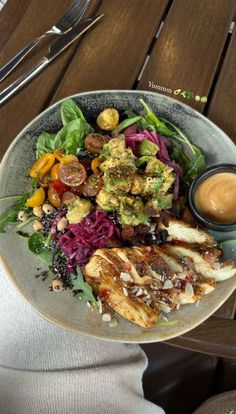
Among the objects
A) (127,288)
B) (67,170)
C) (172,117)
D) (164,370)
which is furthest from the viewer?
(164,370)

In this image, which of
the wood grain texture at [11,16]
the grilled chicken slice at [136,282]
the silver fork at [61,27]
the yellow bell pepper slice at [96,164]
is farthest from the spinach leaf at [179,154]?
the wood grain texture at [11,16]

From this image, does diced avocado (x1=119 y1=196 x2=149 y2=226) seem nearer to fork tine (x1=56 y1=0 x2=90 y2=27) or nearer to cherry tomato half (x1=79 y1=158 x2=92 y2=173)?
cherry tomato half (x1=79 y1=158 x2=92 y2=173)

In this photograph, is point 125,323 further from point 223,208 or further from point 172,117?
point 172,117

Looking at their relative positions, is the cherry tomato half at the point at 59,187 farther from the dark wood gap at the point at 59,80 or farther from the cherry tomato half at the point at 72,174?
the dark wood gap at the point at 59,80

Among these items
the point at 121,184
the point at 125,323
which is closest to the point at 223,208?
the point at 121,184

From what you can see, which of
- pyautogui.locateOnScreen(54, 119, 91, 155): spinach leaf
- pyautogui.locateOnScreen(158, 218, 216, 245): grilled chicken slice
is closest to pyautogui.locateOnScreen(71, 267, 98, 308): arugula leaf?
pyautogui.locateOnScreen(158, 218, 216, 245): grilled chicken slice

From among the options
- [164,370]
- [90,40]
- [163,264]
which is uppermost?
[90,40]
